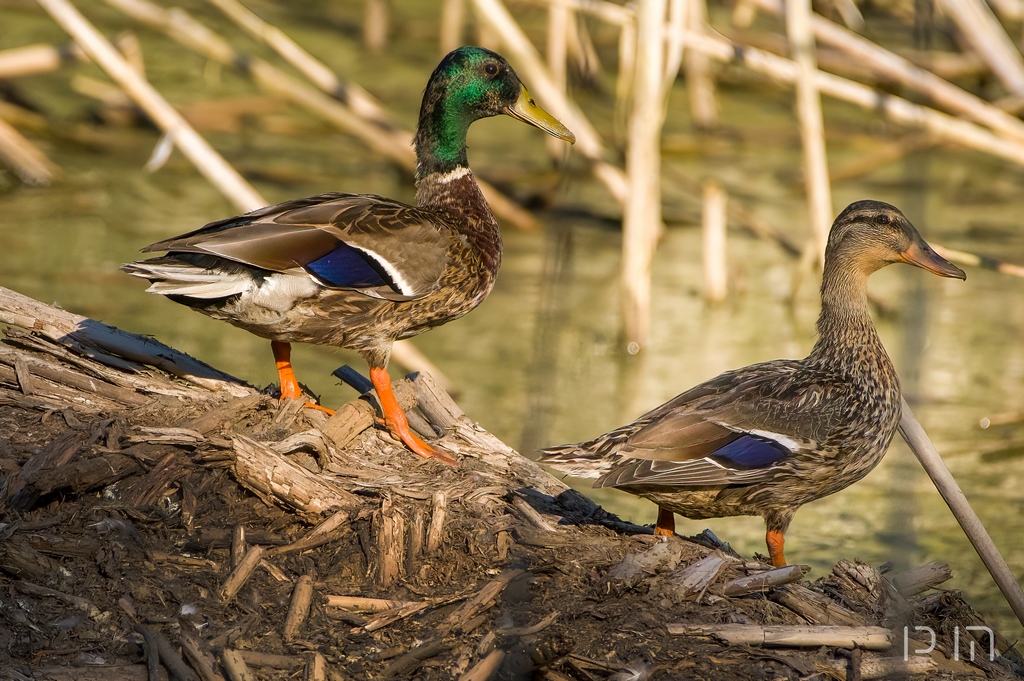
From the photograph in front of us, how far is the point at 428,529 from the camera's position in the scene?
3650mm

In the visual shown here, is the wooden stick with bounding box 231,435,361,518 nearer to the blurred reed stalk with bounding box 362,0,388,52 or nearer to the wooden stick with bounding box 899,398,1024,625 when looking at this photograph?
the wooden stick with bounding box 899,398,1024,625

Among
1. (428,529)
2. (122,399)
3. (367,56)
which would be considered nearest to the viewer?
(428,529)

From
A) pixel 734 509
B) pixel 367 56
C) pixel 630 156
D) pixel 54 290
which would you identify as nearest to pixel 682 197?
pixel 630 156

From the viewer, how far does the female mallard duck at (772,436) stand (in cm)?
382

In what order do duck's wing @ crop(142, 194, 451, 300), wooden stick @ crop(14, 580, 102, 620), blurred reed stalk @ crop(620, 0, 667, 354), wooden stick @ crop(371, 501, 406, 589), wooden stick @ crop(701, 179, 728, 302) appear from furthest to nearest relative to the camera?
A: wooden stick @ crop(701, 179, 728, 302) < blurred reed stalk @ crop(620, 0, 667, 354) < duck's wing @ crop(142, 194, 451, 300) < wooden stick @ crop(371, 501, 406, 589) < wooden stick @ crop(14, 580, 102, 620)

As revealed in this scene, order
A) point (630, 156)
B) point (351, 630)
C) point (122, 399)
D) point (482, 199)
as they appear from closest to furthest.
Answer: point (351, 630)
point (122, 399)
point (482, 199)
point (630, 156)

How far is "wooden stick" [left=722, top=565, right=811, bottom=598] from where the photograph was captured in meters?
3.44

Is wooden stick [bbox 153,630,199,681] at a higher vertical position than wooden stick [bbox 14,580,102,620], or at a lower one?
lower

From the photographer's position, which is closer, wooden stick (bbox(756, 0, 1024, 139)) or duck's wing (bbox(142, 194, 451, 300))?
duck's wing (bbox(142, 194, 451, 300))

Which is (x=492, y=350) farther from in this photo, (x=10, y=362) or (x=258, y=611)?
(x=258, y=611)

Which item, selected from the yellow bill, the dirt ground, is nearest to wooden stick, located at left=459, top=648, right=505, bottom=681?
the dirt ground

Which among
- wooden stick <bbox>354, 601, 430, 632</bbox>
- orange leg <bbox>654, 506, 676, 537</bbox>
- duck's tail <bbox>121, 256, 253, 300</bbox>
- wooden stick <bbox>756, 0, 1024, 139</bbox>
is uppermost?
wooden stick <bbox>756, 0, 1024, 139</bbox>

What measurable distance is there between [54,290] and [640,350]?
3576 mm

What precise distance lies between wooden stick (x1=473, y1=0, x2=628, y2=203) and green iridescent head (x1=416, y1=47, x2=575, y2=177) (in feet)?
9.16
